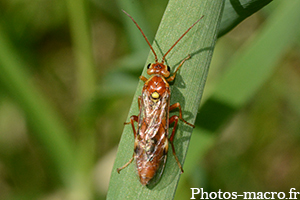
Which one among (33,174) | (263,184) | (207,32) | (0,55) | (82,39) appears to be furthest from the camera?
(263,184)

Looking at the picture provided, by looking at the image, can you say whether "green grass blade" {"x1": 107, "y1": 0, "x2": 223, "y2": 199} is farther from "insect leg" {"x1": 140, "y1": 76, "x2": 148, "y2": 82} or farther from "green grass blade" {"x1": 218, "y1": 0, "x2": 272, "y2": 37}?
"insect leg" {"x1": 140, "y1": 76, "x2": 148, "y2": 82}

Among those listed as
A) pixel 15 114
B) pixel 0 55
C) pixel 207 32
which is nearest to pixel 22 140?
pixel 15 114

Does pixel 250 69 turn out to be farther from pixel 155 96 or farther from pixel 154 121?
pixel 154 121

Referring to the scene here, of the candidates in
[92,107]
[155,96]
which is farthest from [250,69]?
[92,107]

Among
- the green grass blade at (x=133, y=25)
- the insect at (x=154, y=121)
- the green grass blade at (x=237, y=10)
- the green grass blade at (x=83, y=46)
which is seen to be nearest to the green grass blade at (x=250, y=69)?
the insect at (x=154, y=121)

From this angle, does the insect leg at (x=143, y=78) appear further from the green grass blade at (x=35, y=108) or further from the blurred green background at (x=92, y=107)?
the green grass blade at (x=35, y=108)

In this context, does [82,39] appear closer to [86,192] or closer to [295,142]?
[86,192]

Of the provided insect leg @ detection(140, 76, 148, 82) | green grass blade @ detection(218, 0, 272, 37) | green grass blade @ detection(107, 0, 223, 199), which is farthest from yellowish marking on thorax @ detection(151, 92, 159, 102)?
green grass blade @ detection(218, 0, 272, 37)
